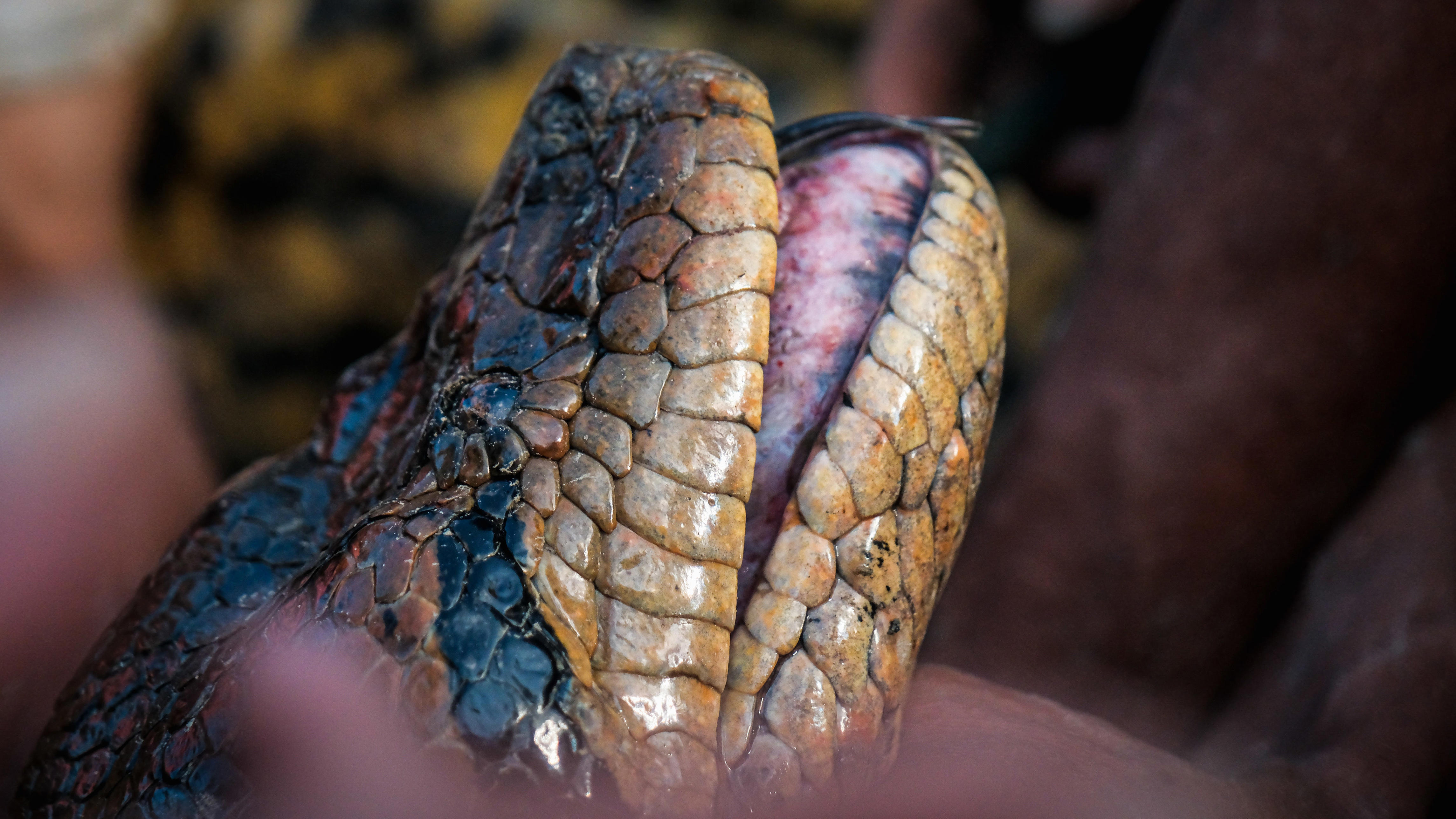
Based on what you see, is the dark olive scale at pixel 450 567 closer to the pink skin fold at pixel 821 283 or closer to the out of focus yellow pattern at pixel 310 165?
the pink skin fold at pixel 821 283

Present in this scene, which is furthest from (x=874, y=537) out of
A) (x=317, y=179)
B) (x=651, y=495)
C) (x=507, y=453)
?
(x=317, y=179)

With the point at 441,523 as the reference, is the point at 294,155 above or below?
below

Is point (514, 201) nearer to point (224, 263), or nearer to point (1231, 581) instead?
point (1231, 581)

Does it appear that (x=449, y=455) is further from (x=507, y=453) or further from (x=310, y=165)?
(x=310, y=165)

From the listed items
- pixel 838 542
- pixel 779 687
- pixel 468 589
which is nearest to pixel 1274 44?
pixel 838 542

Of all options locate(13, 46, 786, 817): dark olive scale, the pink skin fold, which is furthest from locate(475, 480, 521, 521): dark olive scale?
the pink skin fold
